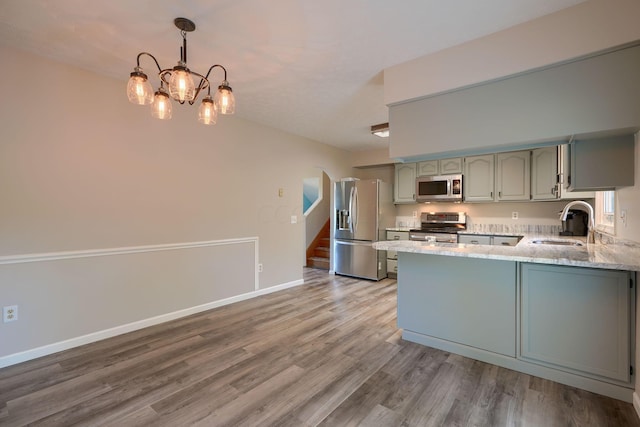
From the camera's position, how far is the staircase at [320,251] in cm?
652

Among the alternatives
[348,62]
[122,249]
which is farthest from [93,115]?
[348,62]

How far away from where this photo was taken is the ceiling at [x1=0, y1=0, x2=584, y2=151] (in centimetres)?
188

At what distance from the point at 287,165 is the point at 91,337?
10.6ft

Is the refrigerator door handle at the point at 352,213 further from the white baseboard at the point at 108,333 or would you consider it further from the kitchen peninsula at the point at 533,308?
the kitchen peninsula at the point at 533,308

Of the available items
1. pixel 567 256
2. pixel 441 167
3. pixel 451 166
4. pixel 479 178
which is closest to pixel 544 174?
pixel 479 178

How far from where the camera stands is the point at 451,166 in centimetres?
505

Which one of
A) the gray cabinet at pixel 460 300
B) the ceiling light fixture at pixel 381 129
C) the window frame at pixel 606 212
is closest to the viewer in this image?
the gray cabinet at pixel 460 300

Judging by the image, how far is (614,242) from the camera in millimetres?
2531

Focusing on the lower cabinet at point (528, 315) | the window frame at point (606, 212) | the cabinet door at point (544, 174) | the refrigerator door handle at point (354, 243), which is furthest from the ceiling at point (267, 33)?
the refrigerator door handle at point (354, 243)

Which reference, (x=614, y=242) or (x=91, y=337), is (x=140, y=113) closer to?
Result: (x=91, y=337)

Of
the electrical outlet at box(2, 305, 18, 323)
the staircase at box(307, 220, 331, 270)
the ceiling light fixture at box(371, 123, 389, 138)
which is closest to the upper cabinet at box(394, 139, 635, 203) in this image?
the ceiling light fixture at box(371, 123, 389, 138)

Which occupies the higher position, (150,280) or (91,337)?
(150,280)

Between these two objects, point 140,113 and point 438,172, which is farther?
point 438,172

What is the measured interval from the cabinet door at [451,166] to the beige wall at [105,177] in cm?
309
